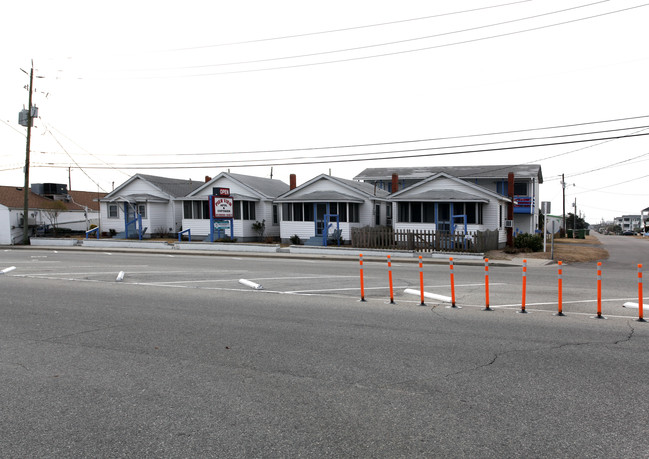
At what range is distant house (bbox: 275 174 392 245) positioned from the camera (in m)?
34.3

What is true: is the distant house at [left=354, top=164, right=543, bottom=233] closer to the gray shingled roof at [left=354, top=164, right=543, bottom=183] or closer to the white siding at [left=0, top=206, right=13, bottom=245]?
the gray shingled roof at [left=354, top=164, right=543, bottom=183]

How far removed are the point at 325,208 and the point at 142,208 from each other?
16.7m

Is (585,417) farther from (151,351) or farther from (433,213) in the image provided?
(433,213)

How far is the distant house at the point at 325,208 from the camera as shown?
34.3 meters

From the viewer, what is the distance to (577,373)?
6102mm

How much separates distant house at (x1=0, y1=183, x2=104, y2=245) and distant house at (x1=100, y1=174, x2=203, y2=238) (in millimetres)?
3174

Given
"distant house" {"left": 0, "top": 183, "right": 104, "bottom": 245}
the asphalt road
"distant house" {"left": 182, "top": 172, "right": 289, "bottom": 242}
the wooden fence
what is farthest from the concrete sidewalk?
the asphalt road

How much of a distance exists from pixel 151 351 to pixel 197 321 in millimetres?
2079

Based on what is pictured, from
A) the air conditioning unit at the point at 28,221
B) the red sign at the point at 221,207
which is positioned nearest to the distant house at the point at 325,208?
the red sign at the point at 221,207

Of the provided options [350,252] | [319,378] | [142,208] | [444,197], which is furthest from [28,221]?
[319,378]

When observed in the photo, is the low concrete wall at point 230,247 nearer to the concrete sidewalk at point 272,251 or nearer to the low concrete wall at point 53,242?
the concrete sidewalk at point 272,251

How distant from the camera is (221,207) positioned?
3484cm

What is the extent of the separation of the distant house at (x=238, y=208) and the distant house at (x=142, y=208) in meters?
2.86

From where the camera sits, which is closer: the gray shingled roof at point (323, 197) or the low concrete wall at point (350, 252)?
the low concrete wall at point (350, 252)
